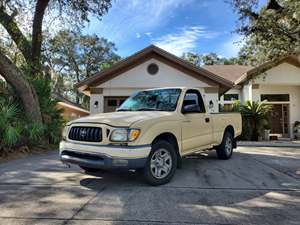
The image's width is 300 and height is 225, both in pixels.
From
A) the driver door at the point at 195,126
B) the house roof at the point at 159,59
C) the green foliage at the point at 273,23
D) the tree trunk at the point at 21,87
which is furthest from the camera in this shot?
the house roof at the point at 159,59

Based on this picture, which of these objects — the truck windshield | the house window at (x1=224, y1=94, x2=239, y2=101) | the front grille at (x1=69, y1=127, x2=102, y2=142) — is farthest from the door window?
the house window at (x1=224, y1=94, x2=239, y2=101)

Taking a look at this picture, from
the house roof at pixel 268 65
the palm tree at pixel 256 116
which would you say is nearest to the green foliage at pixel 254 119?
the palm tree at pixel 256 116

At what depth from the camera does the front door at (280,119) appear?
18611 mm

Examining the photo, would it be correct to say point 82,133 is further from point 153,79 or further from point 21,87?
point 153,79

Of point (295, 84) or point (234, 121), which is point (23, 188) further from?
point (295, 84)

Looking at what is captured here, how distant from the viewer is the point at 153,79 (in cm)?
1533

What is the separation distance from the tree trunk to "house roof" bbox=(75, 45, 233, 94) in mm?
4769

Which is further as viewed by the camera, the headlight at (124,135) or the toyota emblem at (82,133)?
the toyota emblem at (82,133)

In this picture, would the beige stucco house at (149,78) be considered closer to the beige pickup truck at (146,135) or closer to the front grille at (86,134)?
the beige pickup truck at (146,135)

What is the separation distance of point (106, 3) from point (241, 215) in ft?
40.9

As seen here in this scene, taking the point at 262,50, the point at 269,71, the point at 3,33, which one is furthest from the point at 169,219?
the point at 269,71

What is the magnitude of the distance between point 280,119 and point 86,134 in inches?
688

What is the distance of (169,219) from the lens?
141 inches

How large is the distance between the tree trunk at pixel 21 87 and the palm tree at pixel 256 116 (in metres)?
11.5
